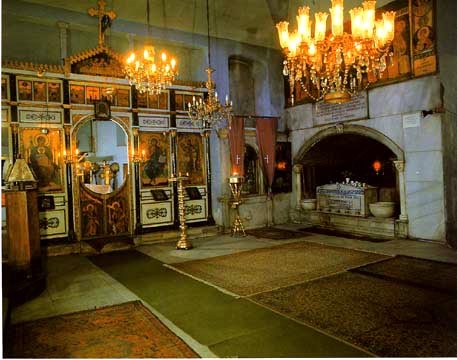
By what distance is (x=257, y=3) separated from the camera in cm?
797

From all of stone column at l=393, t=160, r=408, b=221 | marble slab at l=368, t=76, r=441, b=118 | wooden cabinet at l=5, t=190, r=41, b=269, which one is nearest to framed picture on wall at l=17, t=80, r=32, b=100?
wooden cabinet at l=5, t=190, r=41, b=269

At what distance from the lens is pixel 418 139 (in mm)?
7062

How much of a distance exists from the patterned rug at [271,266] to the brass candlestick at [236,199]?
1.61m

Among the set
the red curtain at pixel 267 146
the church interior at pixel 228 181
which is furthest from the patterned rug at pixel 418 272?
the red curtain at pixel 267 146

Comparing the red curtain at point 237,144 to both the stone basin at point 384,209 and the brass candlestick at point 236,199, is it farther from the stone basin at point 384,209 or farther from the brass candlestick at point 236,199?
the stone basin at point 384,209

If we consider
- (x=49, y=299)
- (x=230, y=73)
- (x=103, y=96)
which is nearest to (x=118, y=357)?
(x=49, y=299)

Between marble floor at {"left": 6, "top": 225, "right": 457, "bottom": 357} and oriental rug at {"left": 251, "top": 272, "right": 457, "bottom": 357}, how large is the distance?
3.84ft

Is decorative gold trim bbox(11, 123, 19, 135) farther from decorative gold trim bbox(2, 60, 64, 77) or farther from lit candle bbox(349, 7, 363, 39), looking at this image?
lit candle bbox(349, 7, 363, 39)

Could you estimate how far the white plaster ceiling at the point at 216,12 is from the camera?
7.46m

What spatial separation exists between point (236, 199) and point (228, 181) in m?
0.61

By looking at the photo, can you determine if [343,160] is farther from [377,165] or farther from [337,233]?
[337,233]

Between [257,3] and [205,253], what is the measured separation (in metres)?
5.30

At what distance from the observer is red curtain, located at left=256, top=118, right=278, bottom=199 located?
933 cm

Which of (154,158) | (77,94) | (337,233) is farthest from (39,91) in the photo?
(337,233)
